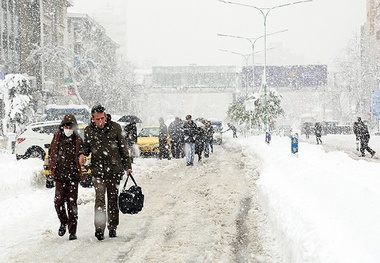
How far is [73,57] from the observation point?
56688 millimetres

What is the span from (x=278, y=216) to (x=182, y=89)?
81937mm

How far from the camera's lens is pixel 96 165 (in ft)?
26.3

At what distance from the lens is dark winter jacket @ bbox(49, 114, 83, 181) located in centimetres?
809

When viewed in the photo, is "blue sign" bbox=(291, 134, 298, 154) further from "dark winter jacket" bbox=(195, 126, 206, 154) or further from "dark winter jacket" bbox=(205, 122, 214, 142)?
"dark winter jacket" bbox=(205, 122, 214, 142)

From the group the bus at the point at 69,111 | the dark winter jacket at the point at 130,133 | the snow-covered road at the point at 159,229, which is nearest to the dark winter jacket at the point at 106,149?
the snow-covered road at the point at 159,229

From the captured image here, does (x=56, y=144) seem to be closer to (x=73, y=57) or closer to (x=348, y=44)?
(x=73, y=57)

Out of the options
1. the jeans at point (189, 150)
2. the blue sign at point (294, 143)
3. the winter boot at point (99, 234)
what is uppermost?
the blue sign at point (294, 143)

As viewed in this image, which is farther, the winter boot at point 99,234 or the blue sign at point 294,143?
the blue sign at point 294,143

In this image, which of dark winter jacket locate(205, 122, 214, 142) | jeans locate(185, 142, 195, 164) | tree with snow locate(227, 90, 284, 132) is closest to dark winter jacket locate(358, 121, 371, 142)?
dark winter jacket locate(205, 122, 214, 142)

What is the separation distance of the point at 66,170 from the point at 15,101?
27.6 m

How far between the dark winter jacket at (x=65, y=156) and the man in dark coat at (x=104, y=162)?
0.15 metres

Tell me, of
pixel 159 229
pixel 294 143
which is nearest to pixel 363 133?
pixel 294 143

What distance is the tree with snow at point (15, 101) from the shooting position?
34.4 m

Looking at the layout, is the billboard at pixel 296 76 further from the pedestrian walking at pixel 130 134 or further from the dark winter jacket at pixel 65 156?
the dark winter jacket at pixel 65 156
